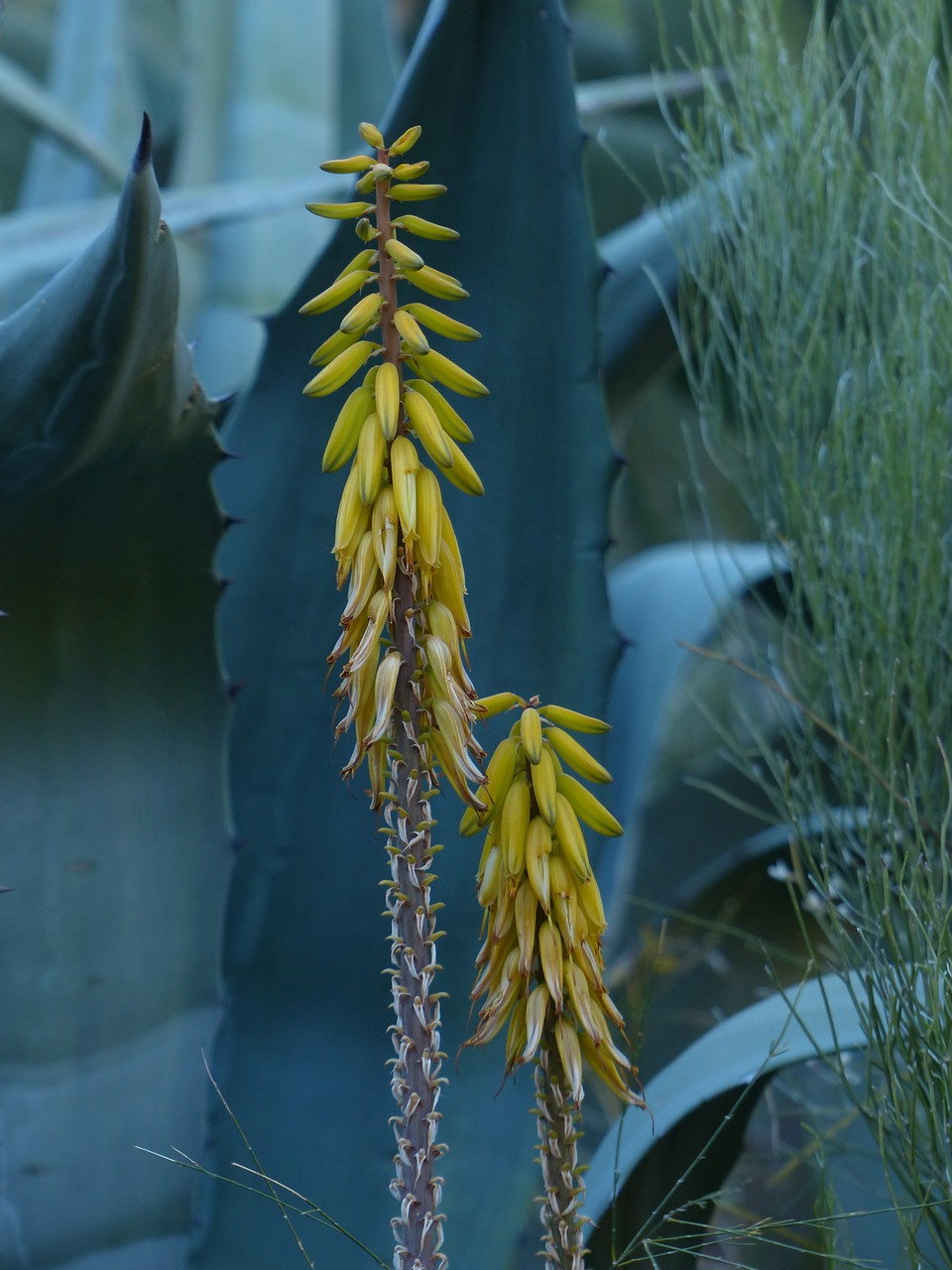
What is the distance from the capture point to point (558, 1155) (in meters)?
0.43

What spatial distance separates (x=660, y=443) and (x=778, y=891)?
3.51 feet

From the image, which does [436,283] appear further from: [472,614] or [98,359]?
[472,614]

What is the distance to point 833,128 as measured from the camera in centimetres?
76

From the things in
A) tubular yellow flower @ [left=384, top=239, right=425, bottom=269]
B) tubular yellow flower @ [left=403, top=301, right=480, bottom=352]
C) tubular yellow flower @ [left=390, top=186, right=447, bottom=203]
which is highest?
tubular yellow flower @ [left=390, top=186, right=447, bottom=203]

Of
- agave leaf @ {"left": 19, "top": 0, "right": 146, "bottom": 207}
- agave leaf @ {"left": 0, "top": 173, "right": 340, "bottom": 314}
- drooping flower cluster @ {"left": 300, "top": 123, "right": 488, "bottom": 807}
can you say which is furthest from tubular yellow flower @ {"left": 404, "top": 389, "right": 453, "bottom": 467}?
agave leaf @ {"left": 19, "top": 0, "right": 146, "bottom": 207}

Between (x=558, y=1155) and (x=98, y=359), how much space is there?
376mm

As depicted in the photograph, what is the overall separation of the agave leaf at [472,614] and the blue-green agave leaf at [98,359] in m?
0.16

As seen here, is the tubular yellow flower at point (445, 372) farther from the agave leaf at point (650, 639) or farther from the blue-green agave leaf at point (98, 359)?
the agave leaf at point (650, 639)

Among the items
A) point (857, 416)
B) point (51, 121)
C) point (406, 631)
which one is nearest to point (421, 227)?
point (406, 631)

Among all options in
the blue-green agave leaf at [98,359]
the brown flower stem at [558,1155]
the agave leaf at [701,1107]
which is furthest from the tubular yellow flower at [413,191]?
the agave leaf at [701,1107]

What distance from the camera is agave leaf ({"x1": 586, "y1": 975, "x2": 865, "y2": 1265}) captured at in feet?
2.02

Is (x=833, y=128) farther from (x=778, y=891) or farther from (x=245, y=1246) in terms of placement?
(x=245, y=1246)

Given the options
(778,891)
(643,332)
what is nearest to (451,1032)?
(778,891)

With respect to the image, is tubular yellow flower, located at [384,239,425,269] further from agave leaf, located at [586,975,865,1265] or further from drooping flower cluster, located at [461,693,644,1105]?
agave leaf, located at [586,975,865,1265]
